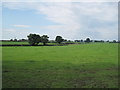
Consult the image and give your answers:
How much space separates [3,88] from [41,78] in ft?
5.37

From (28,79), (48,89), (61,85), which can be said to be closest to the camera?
(48,89)

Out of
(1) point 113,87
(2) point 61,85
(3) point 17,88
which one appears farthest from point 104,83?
(3) point 17,88

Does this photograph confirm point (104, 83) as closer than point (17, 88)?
No

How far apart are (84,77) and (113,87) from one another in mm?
1456

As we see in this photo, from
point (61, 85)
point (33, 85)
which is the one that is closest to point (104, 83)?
point (61, 85)

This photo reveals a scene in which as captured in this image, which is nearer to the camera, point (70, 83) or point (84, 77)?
point (70, 83)

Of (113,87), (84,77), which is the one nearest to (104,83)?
(113,87)

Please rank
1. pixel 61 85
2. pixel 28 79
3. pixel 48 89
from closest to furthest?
pixel 48 89 → pixel 61 85 → pixel 28 79

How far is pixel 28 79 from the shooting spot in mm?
6430

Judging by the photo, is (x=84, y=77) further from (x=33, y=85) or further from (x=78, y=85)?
(x=33, y=85)

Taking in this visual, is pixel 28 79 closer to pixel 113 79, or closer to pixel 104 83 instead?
pixel 104 83

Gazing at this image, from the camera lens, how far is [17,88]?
5.38 metres

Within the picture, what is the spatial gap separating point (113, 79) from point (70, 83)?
1.90 m

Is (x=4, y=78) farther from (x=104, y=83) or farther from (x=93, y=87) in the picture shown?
(x=104, y=83)
